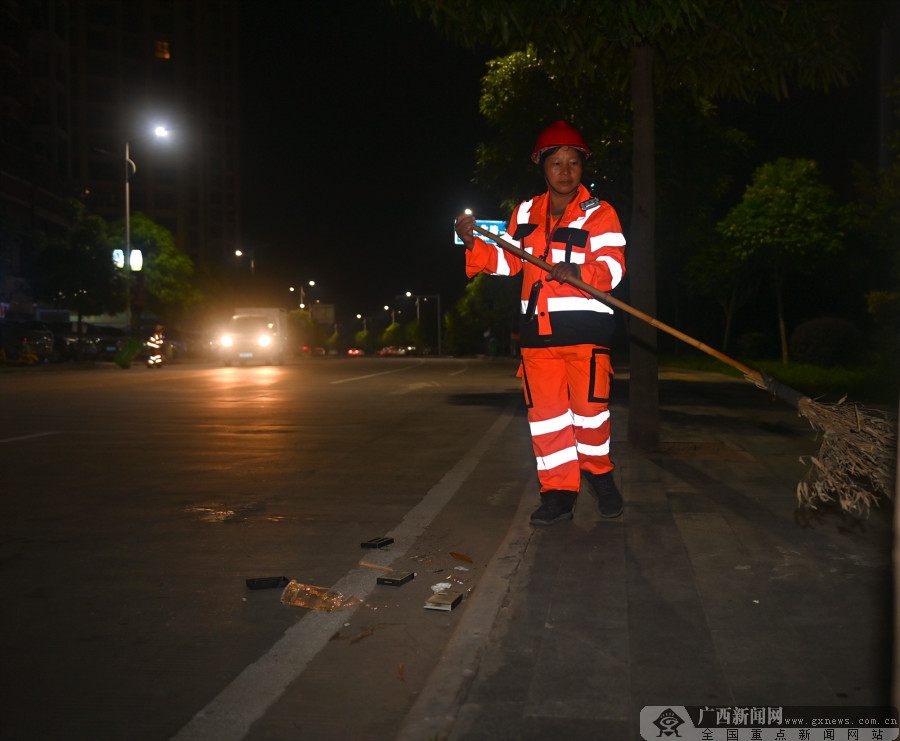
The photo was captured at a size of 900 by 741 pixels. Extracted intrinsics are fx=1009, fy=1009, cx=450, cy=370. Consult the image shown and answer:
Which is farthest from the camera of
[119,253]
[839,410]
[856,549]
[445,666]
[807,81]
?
[119,253]

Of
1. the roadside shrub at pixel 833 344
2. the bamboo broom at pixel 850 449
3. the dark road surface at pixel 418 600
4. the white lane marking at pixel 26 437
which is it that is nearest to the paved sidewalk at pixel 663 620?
the dark road surface at pixel 418 600

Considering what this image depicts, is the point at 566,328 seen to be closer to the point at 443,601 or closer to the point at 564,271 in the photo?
the point at 564,271

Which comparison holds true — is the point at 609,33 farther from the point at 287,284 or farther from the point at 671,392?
the point at 287,284

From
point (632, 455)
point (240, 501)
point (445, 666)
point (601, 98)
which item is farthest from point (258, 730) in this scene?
point (601, 98)

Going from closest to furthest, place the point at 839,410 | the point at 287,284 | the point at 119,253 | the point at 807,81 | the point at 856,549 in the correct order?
1. the point at 839,410
2. the point at 856,549
3. the point at 807,81
4. the point at 119,253
5. the point at 287,284

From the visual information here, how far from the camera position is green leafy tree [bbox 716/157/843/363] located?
34.8 metres

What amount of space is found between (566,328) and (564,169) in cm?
95

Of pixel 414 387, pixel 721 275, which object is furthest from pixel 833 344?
pixel 414 387

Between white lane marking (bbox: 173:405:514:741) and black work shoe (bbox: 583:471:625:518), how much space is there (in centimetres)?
111

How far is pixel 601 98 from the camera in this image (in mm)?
15531

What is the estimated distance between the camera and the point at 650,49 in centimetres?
901

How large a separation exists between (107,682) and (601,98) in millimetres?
13552

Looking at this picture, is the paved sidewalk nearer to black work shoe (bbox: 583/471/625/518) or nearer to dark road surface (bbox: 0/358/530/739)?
black work shoe (bbox: 583/471/625/518)

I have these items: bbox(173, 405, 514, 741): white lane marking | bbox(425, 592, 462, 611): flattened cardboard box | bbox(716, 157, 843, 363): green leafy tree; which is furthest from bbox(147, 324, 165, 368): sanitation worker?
bbox(425, 592, 462, 611): flattened cardboard box
